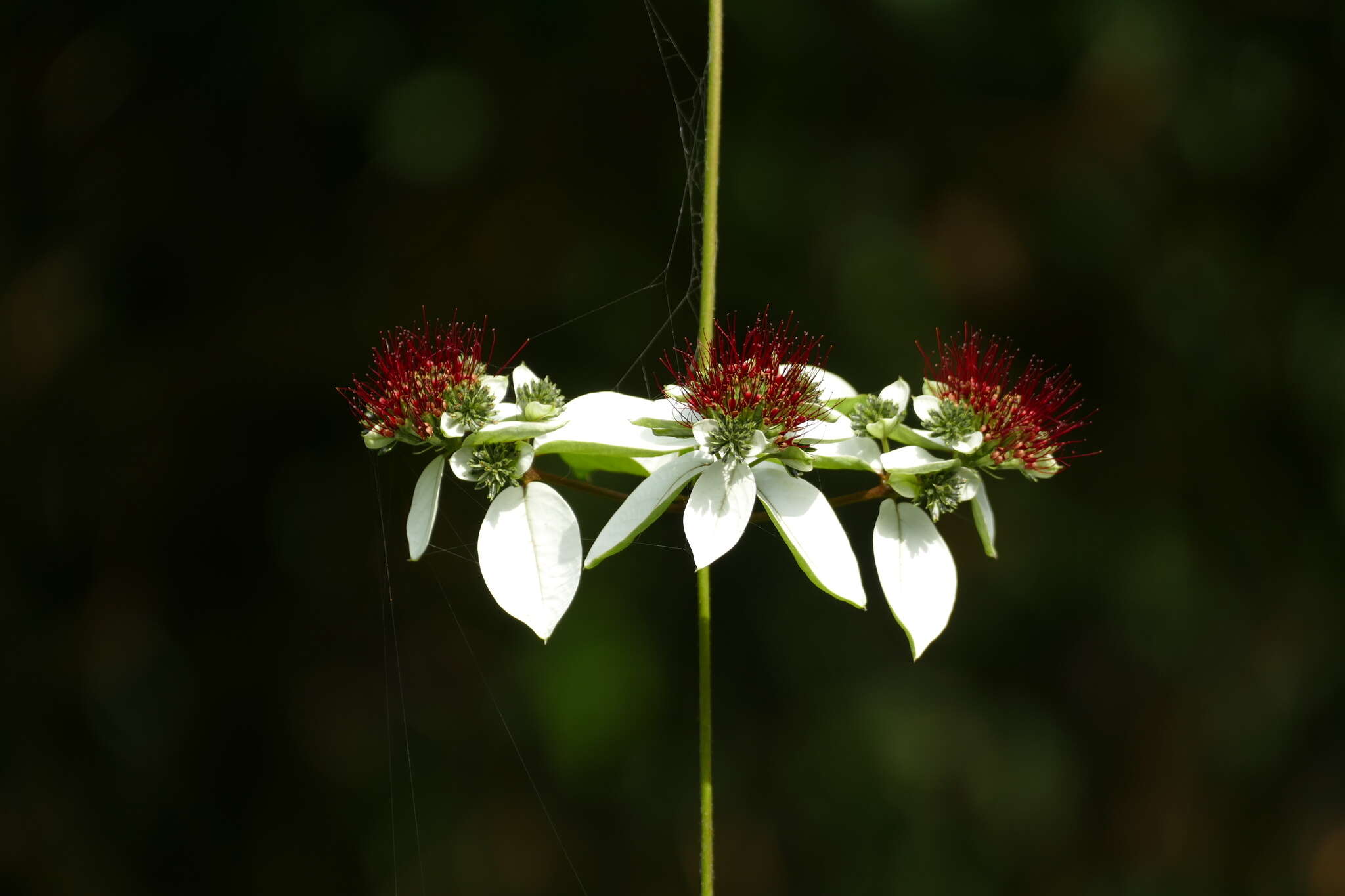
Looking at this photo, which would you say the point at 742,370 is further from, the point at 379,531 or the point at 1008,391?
the point at 379,531

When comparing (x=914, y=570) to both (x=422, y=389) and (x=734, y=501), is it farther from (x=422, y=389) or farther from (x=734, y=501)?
(x=422, y=389)

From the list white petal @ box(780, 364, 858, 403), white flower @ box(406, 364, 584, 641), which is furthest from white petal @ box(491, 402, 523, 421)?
white petal @ box(780, 364, 858, 403)

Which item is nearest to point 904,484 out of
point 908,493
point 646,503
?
point 908,493

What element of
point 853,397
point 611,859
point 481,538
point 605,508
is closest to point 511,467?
point 481,538

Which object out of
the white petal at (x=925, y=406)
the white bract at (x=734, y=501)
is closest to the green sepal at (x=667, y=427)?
the white bract at (x=734, y=501)

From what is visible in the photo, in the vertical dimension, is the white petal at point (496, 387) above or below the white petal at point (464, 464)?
above

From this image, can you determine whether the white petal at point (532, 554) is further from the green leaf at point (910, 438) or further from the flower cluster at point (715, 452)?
the green leaf at point (910, 438)

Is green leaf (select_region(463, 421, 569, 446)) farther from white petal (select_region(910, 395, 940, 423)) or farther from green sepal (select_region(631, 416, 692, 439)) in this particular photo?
white petal (select_region(910, 395, 940, 423))
